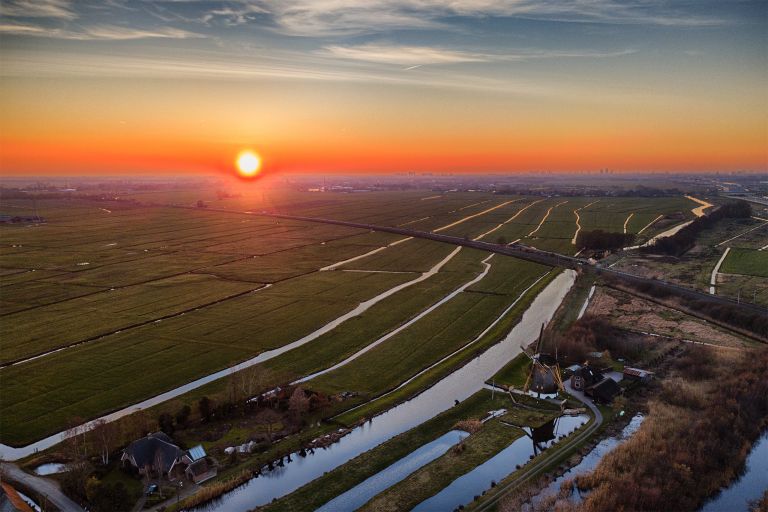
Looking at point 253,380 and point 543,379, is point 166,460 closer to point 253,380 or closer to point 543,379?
point 253,380

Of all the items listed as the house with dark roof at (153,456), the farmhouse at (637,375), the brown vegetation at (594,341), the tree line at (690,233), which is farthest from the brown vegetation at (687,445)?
the tree line at (690,233)

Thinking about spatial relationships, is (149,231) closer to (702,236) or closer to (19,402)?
(19,402)

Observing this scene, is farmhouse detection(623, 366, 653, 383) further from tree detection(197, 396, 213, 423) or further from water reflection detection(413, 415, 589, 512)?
tree detection(197, 396, 213, 423)

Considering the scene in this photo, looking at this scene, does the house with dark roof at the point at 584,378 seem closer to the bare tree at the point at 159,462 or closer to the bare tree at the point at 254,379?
the bare tree at the point at 254,379

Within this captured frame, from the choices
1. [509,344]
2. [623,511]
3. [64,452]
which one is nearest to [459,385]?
[509,344]

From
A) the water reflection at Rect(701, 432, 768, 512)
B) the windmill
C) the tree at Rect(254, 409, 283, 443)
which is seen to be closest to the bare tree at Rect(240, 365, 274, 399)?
the tree at Rect(254, 409, 283, 443)

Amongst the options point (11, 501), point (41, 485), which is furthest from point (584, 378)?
point (11, 501)
